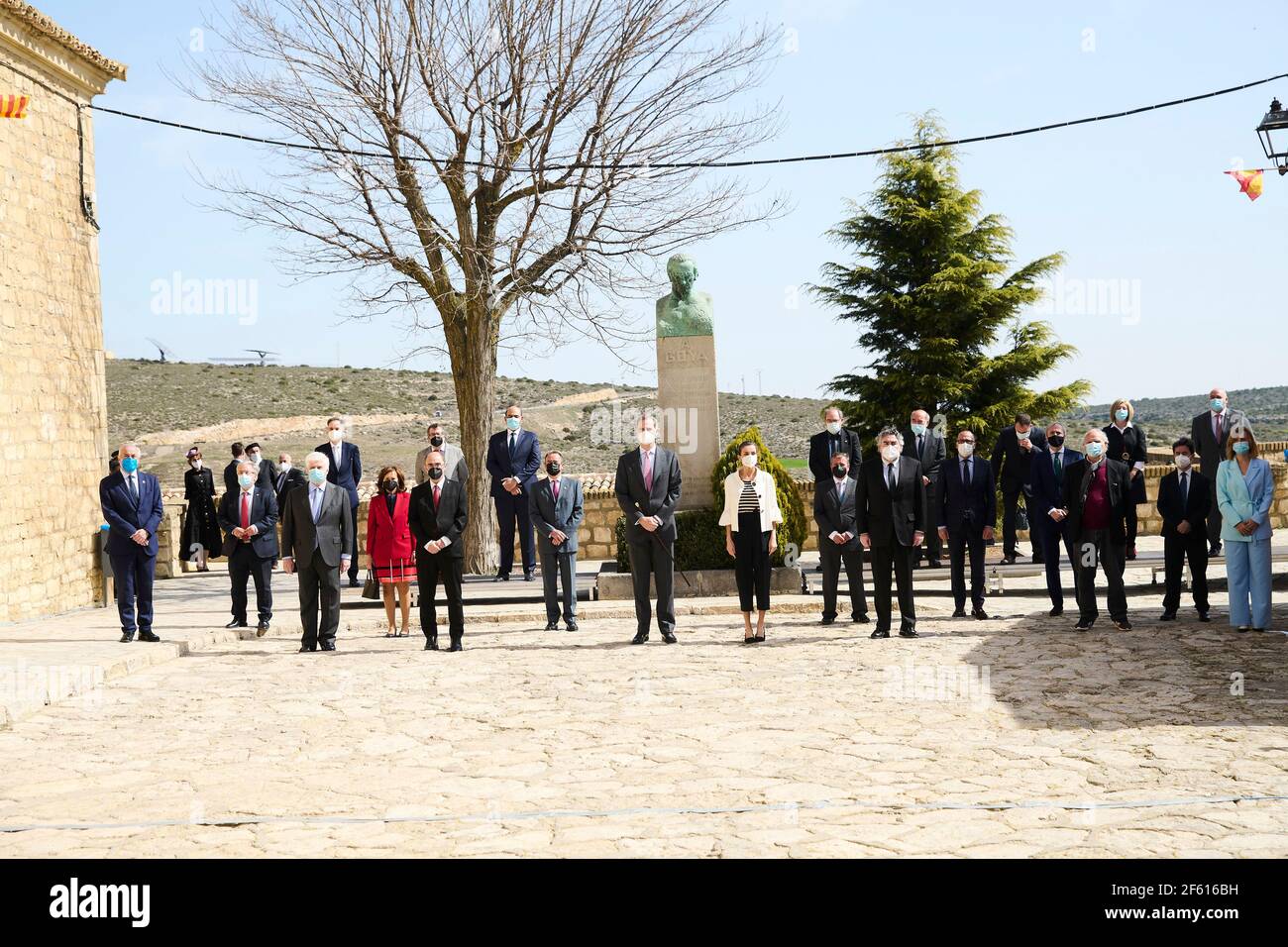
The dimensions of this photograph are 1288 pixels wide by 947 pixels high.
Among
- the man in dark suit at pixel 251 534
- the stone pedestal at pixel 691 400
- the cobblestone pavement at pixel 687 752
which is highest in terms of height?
the stone pedestal at pixel 691 400

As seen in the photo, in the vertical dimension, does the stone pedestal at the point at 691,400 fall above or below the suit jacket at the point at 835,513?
above

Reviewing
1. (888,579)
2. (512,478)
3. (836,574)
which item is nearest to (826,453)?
(836,574)

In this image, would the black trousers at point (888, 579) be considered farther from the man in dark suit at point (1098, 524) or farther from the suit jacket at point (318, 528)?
Answer: the suit jacket at point (318, 528)

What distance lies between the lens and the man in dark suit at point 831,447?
1448 cm

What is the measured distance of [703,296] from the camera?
1592 cm

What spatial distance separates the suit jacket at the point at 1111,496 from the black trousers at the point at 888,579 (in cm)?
156

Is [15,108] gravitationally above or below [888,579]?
above

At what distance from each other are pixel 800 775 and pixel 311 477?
25.0ft

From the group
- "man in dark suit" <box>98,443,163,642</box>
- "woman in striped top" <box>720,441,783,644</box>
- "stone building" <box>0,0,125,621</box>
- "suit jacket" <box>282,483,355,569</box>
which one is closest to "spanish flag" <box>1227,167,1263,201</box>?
"woman in striped top" <box>720,441,783,644</box>

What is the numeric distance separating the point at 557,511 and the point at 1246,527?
639cm

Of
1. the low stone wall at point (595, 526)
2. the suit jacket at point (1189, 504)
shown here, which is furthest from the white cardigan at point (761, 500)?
the low stone wall at point (595, 526)

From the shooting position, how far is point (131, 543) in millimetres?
12508

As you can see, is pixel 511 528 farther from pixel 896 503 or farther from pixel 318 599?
pixel 896 503
